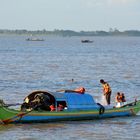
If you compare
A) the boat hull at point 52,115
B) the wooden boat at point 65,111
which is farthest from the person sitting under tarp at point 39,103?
the boat hull at point 52,115

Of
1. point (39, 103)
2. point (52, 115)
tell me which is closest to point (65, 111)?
point (52, 115)

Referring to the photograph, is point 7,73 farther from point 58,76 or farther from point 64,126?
point 64,126

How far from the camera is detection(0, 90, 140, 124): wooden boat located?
32312mm

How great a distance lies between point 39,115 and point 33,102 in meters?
0.91

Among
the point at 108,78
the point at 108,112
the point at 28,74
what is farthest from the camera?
the point at 28,74

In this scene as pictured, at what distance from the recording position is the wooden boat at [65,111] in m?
32.3

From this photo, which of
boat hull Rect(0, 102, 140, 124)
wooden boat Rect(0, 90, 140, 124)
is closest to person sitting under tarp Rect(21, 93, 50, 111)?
wooden boat Rect(0, 90, 140, 124)

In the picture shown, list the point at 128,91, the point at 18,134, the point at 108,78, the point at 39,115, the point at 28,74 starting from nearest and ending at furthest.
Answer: the point at 18,134 → the point at 39,115 → the point at 128,91 → the point at 108,78 → the point at 28,74

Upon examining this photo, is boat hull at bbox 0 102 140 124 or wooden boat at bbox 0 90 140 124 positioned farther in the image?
wooden boat at bbox 0 90 140 124

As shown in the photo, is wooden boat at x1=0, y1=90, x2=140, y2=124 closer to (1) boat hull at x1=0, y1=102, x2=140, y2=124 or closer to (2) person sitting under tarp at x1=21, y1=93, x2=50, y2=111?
(1) boat hull at x1=0, y1=102, x2=140, y2=124

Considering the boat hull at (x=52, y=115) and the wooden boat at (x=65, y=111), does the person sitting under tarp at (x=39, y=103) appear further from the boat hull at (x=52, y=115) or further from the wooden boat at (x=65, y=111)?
the boat hull at (x=52, y=115)

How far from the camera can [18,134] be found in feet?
101

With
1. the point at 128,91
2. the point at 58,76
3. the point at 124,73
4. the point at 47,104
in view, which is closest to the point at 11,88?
the point at 128,91

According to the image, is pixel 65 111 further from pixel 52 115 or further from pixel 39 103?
pixel 39 103
